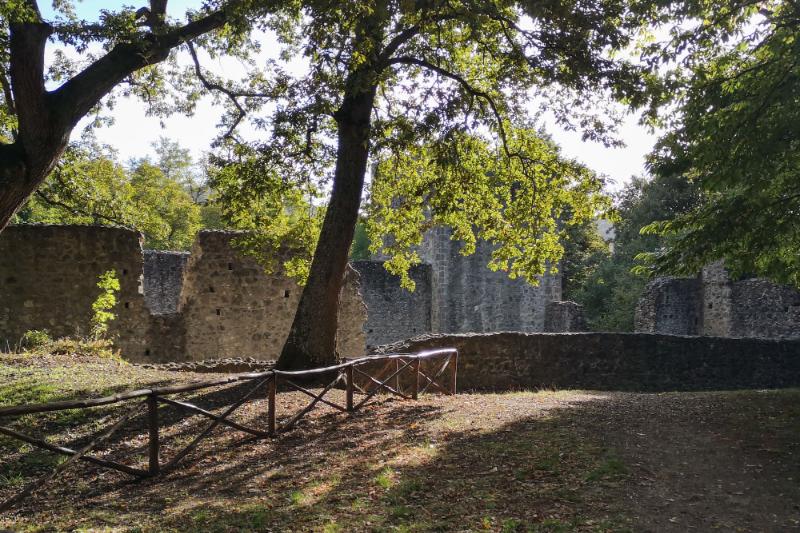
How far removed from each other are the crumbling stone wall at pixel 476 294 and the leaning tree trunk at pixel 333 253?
15148mm

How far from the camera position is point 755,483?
5.89 m

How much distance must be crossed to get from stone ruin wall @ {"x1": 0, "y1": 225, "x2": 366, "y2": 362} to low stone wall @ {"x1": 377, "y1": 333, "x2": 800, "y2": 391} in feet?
9.94

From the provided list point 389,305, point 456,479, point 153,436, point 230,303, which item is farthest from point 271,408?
point 389,305

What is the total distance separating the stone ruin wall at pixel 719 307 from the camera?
1844 cm

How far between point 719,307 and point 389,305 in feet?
36.0

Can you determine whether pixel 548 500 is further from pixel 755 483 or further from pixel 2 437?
pixel 2 437

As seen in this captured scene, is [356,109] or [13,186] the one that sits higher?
[356,109]

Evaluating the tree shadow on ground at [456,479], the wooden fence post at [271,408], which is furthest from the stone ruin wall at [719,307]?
the wooden fence post at [271,408]

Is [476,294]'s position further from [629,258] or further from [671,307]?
[629,258]

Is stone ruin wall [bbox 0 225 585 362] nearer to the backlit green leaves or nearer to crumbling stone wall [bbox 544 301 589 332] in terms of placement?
the backlit green leaves

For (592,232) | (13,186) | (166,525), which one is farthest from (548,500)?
(592,232)

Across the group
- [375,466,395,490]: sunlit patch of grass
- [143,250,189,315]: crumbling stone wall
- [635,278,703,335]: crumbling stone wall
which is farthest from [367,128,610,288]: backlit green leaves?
[143,250,189,315]: crumbling stone wall

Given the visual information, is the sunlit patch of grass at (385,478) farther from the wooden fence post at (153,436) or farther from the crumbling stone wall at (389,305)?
the crumbling stone wall at (389,305)

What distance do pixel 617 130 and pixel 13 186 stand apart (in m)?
8.49
